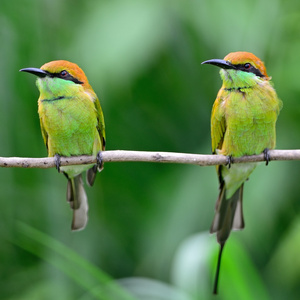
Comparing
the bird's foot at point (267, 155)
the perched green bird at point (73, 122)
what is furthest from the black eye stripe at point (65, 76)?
the bird's foot at point (267, 155)

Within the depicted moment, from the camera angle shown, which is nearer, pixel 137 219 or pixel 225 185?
pixel 225 185

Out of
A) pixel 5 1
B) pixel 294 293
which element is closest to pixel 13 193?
pixel 5 1

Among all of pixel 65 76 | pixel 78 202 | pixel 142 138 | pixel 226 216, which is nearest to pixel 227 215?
pixel 226 216

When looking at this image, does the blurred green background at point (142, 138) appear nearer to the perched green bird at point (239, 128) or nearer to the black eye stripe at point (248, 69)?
the perched green bird at point (239, 128)

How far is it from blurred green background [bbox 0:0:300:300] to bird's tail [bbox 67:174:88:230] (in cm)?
54

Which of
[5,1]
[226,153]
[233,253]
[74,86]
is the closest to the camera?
[74,86]

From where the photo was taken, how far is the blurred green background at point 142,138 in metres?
2.91

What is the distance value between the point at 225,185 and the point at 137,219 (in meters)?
1.19

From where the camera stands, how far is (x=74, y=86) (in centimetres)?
192

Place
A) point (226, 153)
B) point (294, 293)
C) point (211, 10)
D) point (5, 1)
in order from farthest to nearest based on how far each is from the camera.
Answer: point (294, 293)
point (211, 10)
point (5, 1)
point (226, 153)

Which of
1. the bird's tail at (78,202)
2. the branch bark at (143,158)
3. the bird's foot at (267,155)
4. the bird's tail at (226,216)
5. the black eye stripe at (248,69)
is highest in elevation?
the black eye stripe at (248,69)

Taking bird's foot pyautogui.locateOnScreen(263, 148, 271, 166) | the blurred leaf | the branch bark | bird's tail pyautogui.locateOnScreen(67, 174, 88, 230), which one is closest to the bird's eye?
the branch bark

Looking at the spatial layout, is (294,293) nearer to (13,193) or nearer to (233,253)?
(233,253)

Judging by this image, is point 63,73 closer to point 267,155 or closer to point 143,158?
point 143,158
